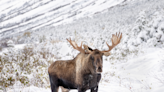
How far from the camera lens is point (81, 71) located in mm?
2838

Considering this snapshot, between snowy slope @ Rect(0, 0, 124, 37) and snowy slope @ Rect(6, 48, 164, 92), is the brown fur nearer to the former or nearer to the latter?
snowy slope @ Rect(6, 48, 164, 92)

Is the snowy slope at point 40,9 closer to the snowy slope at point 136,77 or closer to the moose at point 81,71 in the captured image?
the snowy slope at point 136,77

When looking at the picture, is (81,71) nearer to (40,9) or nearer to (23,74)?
(23,74)

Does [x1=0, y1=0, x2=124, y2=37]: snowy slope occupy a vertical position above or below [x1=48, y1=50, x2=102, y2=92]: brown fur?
above

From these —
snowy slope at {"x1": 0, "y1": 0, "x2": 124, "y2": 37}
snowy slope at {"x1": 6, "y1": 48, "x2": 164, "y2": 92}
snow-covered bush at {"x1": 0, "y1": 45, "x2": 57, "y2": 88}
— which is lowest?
snowy slope at {"x1": 6, "y1": 48, "x2": 164, "y2": 92}

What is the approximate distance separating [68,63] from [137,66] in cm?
461

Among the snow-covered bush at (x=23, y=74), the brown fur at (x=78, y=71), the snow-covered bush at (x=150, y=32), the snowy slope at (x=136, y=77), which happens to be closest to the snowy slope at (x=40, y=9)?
the snow-covered bush at (x=150, y=32)

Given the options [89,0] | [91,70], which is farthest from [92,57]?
[89,0]

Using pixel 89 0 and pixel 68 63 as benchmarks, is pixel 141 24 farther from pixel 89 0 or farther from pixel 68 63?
pixel 89 0

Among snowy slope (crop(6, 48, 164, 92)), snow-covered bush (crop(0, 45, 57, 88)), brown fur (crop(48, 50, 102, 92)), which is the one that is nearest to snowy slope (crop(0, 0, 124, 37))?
snow-covered bush (crop(0, 45, 57, 88))

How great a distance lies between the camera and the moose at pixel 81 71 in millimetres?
2711

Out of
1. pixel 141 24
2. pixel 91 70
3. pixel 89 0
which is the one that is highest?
pixel 89 0

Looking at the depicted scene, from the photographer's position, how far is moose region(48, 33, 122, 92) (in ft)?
8.89

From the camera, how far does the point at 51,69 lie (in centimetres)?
321
